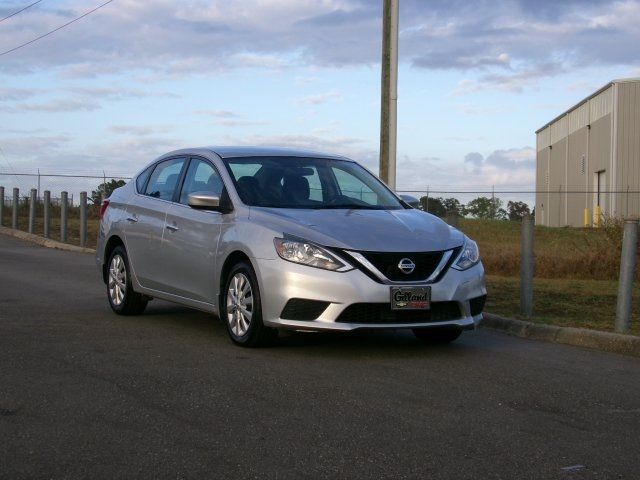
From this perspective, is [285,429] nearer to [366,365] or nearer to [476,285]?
[366,365]

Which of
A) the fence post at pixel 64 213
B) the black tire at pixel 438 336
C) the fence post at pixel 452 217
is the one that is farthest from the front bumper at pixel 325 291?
the fence post at pixel 64 213

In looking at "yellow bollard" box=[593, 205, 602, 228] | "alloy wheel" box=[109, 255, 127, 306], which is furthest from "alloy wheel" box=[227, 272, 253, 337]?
"yellow bollard" box=[593, 205, 602, 228]

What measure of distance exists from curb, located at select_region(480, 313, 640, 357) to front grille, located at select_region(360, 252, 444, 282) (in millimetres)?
1913

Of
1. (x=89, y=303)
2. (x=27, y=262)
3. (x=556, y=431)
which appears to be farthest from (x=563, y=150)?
(x=556, y=431)

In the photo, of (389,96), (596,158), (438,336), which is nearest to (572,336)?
(438,336)

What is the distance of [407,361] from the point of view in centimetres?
756

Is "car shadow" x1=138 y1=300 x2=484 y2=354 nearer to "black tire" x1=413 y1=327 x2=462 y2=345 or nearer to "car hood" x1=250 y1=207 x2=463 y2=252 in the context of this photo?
"black tire" x1=413 y1=327 x2=462 y2=345

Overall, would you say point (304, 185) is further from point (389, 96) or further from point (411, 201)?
point (389, 96)

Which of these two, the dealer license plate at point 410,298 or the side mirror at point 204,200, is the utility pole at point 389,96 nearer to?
the side mirror at point 204,200

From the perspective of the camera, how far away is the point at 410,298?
747 centimetres

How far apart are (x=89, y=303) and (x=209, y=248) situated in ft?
10.2

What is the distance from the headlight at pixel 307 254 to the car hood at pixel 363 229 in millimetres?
67

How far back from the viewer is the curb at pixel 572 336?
8477 millimetres

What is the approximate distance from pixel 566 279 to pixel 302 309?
1058 centimetres
